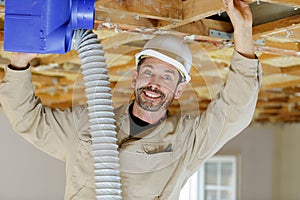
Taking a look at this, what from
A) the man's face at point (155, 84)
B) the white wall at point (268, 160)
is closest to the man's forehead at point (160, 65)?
the man's face at point (155, 84)

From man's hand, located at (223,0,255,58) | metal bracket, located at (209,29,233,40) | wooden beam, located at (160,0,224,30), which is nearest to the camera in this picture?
man's hand, located at (223,0,255,58)

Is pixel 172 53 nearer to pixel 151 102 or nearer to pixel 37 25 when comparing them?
pixel 151 102

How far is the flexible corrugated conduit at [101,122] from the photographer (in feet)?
5.42

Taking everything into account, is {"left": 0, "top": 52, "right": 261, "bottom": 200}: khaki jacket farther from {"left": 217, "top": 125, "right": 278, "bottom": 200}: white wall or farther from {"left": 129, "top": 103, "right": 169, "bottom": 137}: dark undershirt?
{"left": 217, "top": 125, "right": 278, "bottom": 200}: white wall

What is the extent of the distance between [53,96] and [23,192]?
1.00 metres

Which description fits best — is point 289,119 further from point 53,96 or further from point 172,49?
point 172,49

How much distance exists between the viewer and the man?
6.14ft

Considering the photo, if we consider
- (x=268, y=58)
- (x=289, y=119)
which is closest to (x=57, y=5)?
(x=268, y=58)

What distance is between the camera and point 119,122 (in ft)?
6.40

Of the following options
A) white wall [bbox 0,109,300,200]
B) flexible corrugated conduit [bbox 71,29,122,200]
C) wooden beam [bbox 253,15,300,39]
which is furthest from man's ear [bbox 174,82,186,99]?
white wall [bbox 0,109,300,200]

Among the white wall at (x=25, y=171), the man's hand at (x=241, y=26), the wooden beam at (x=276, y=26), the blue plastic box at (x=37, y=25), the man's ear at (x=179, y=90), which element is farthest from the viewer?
the white wall at (x=25, y=171)

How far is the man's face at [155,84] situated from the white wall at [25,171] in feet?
12.4

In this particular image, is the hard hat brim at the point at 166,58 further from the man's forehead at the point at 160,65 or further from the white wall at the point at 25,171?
the white wall at the point at 25,171

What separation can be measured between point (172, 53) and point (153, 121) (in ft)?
0.87
